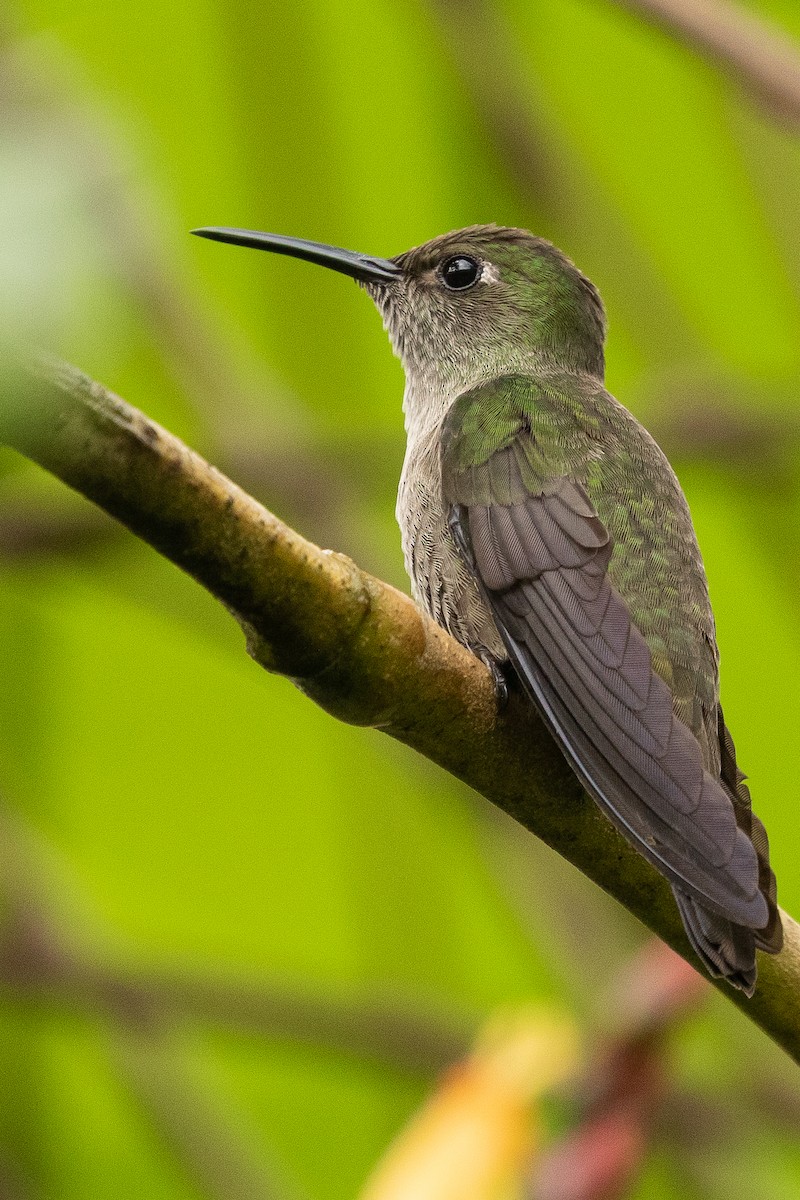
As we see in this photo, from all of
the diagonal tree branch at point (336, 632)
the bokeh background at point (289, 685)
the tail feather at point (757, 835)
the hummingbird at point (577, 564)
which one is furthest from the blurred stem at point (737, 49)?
the diagonal tree branch at point (336, 632)

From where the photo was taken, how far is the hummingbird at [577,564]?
6.28ft

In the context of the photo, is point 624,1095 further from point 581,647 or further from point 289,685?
point 289,685

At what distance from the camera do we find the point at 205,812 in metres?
5.36

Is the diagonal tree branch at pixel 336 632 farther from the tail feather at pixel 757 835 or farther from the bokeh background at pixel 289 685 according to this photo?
the bokeh background at pixel 289 685

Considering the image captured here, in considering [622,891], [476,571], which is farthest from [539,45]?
[622,891]

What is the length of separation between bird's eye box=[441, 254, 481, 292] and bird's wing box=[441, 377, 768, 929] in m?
0.74

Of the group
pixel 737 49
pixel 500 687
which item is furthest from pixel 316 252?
pixel 500 687

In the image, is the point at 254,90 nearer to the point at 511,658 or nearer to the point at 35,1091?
the point at 511,658

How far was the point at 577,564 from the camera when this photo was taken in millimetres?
2461

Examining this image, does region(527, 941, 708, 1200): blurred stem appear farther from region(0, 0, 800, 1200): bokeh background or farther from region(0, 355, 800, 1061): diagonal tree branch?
region(0, 355, 800, 1061): diagonal tree branch

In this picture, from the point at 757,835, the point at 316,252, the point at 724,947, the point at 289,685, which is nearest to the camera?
the point at 724,947

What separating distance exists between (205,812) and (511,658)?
3.22 m

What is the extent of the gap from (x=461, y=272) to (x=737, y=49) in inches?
45.7

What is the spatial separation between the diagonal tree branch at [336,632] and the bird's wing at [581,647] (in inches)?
3.1
